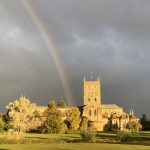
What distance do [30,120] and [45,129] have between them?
879 inches

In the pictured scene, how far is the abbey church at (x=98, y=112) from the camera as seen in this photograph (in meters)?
143

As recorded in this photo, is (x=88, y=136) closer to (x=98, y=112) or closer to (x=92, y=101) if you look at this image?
(x=98, y=112)

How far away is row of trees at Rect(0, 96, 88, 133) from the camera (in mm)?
71562

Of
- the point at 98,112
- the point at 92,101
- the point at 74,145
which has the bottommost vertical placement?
the point at 74,145

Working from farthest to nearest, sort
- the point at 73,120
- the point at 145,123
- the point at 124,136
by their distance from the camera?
the point at 145,123
the point at 73,120
the point at 124,136

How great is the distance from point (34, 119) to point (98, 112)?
7671cm

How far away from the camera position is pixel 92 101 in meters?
162

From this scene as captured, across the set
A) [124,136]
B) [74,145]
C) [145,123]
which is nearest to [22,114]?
[124,136]

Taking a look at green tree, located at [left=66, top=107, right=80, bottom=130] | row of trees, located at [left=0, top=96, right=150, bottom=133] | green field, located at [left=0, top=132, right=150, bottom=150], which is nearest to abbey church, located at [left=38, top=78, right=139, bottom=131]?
row of trees, located at [left=0, top=96, right=150, bottom=133]

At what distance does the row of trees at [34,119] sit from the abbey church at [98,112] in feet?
52.1

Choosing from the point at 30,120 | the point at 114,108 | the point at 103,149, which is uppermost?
the point at 114,108

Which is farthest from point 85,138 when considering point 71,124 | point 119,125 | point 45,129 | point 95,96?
point 95,96

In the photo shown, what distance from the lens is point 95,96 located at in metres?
163

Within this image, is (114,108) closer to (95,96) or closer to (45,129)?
(95,96)
